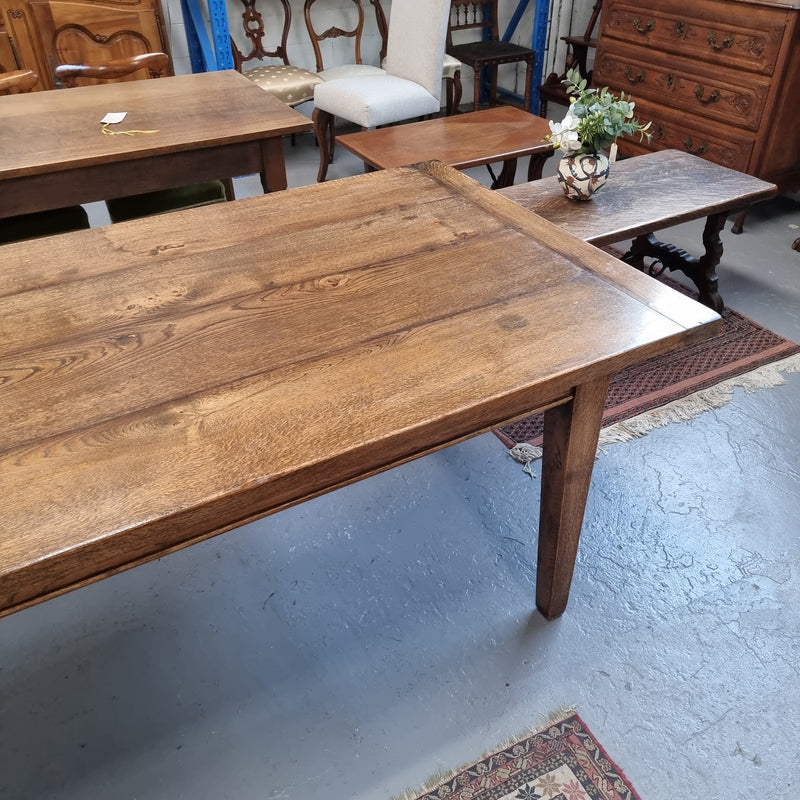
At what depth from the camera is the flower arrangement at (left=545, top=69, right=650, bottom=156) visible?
72.7 inches

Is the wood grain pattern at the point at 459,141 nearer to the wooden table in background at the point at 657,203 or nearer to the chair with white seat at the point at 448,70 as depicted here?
the wooden table in background at the point at 657,203

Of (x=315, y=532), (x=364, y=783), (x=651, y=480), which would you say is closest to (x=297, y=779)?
(x=364, y=783)

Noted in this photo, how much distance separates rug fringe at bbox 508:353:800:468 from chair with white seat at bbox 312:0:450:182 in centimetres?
197

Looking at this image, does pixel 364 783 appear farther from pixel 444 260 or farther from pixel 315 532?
pixel 444 260

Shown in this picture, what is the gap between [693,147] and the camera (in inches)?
122

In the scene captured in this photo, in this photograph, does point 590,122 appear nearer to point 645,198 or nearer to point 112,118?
point 645,198

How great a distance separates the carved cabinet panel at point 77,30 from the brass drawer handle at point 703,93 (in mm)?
2619

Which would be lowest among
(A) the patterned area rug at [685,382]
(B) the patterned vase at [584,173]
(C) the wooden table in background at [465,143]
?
(A) the patterned area rug at [685,382]

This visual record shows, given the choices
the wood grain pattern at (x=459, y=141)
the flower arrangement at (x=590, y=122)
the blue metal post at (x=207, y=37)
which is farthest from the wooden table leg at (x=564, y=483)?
the blue metal post at (x=207, y=37)

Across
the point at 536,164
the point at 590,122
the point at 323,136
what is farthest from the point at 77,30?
the point at 590,122

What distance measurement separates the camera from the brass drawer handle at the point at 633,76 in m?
3.26

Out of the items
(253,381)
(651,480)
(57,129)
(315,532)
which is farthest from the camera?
(57,129)

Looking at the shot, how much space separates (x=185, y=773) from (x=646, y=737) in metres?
0.82

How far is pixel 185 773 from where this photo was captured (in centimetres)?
123
